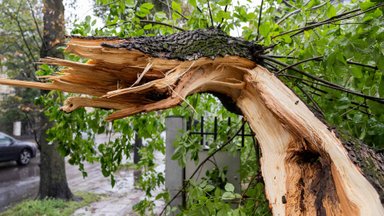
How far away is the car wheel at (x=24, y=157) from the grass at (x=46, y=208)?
5.26 meters

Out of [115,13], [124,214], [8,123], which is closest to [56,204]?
[124,214]

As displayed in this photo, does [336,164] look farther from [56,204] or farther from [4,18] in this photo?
[4,18]

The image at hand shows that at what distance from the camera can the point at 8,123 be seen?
18031mm

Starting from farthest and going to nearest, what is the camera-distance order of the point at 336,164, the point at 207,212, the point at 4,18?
the point at 4,18, the point at 207,212, the point at 336,164

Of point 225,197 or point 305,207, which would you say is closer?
point 305,207

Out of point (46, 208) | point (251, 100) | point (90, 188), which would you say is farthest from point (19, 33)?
point (251, 100)

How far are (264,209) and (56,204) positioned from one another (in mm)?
5533

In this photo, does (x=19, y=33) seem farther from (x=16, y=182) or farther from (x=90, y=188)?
(x=90, y=188)

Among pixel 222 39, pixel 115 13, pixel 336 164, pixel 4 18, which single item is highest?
pixel 4 18

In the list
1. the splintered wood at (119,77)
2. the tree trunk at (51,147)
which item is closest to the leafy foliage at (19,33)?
the tree trunk at (51,147)

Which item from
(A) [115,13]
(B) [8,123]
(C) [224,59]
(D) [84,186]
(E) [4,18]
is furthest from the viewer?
(B) [8,123]

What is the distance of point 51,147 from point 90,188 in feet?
6.78

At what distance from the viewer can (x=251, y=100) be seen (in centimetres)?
169

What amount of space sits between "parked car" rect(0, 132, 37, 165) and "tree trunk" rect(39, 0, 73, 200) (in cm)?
497
